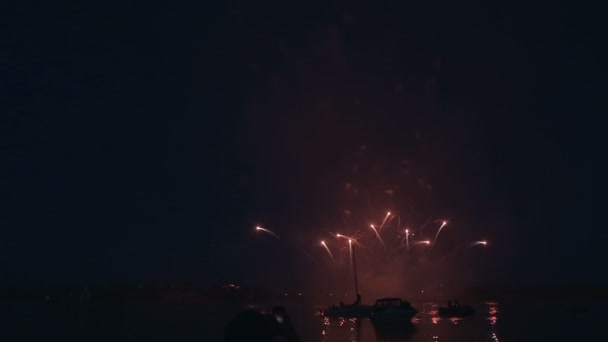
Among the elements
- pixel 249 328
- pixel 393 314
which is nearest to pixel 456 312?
pixel 393 314

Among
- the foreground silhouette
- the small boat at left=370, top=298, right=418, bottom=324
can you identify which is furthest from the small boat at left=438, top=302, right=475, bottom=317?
the foreground silhouette

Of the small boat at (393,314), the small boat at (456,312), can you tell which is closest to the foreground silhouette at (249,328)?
the small boat at (393,314)

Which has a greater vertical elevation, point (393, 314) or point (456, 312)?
point (393, 314)

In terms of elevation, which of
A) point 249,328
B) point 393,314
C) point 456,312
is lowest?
point 456,312

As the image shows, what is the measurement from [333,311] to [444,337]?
39.4 meters

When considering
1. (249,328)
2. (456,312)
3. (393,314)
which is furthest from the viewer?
(456,312)

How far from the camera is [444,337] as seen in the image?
52375 mm

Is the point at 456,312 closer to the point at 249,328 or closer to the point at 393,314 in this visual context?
the point at 393,314

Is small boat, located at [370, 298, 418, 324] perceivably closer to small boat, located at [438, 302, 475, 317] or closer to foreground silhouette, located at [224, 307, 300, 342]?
small boat, located at [438, 302, 475, 317]

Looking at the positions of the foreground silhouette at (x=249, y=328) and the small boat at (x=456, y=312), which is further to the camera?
the small boat at (x=456, y=312)

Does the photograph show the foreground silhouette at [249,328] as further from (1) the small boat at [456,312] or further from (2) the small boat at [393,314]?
(1) the small boat at [456,312]

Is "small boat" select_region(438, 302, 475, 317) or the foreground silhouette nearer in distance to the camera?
the foreground silhouette

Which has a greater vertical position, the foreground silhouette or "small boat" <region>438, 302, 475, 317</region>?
the foreground silhouette

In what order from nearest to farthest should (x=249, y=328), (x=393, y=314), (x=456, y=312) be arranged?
(x=249, y=328) < (x=393, y=314) < (x=456, y=312)
